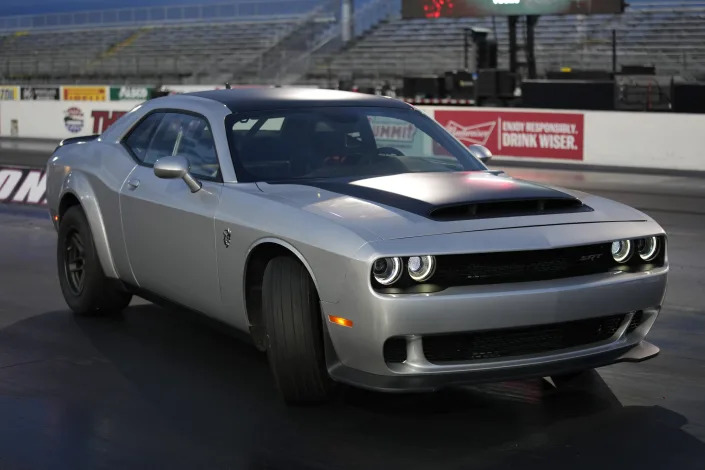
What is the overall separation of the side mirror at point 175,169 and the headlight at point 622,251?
83.7 inches

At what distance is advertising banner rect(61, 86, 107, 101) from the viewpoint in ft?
128

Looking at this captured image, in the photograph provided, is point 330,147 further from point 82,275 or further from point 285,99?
point 82,275

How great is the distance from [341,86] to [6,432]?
33.0 m

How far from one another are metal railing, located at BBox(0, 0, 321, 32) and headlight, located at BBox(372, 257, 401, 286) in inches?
1842

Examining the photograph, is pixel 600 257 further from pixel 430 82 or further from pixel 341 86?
pixel 341 86

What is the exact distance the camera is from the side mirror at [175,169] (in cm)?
599

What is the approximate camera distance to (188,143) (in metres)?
6.64

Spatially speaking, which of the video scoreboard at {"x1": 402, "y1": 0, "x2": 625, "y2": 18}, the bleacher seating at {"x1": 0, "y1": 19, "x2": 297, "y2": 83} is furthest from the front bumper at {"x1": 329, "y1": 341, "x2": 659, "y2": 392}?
the bleacher seating at {"x1": 0, "y1": 19, "x2": 297, "y2": 83}

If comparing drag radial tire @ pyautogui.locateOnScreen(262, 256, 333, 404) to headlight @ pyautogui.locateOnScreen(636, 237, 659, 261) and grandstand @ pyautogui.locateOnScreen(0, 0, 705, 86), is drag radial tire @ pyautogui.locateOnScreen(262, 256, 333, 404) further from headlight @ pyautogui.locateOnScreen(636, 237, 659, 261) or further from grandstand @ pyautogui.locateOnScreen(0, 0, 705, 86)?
grandstand @ pyautogui.locateOnScreen(0, 0, 705, 86)

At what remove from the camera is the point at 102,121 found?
98.1 ft

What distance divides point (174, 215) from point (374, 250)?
1.79 metres

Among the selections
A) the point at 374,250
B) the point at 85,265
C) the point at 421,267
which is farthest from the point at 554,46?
the point at 374,250

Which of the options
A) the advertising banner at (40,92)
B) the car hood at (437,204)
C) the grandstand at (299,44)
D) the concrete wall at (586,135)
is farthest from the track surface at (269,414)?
the advertising banner at (40,92)

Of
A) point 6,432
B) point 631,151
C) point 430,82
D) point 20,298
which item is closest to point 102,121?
point 430,82
